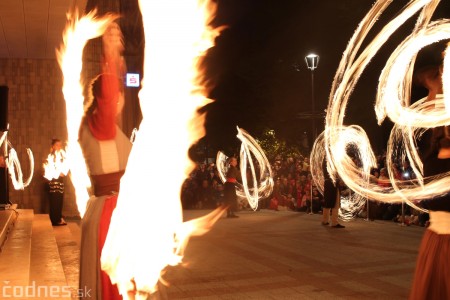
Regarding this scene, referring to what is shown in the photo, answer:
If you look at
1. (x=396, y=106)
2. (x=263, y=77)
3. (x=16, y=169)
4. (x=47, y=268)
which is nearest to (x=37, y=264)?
(x=47, y=268)

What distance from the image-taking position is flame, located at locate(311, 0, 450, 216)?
754 cm

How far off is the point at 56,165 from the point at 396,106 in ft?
22.4

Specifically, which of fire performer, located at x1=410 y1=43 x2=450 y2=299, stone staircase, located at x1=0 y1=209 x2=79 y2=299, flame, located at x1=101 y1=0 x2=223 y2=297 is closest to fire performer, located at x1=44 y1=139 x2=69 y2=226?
stone staircase, located at x1=0 y1=209 x2=79 y2=299

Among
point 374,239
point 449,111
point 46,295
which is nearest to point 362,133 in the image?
point 374,239

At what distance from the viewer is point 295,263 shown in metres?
8.38

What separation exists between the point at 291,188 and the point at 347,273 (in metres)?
10.9

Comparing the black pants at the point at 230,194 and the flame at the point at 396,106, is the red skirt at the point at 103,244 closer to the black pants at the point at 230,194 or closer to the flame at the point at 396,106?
the flame at the point at 396,106

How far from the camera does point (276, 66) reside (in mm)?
30234

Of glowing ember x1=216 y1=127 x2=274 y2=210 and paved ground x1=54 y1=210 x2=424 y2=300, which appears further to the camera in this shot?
glowing ember x1=216 y1=127 x2=274 y2=210

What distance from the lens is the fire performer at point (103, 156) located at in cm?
366

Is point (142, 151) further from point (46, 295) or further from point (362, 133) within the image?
point (362, 133)

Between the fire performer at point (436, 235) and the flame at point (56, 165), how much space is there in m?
8.28

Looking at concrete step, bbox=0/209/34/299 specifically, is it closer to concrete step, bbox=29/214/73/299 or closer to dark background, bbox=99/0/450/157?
concrete step, bbox=29/214/73/299

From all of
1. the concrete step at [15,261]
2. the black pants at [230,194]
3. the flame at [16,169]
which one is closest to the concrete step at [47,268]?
the concrete step at [15,261]
